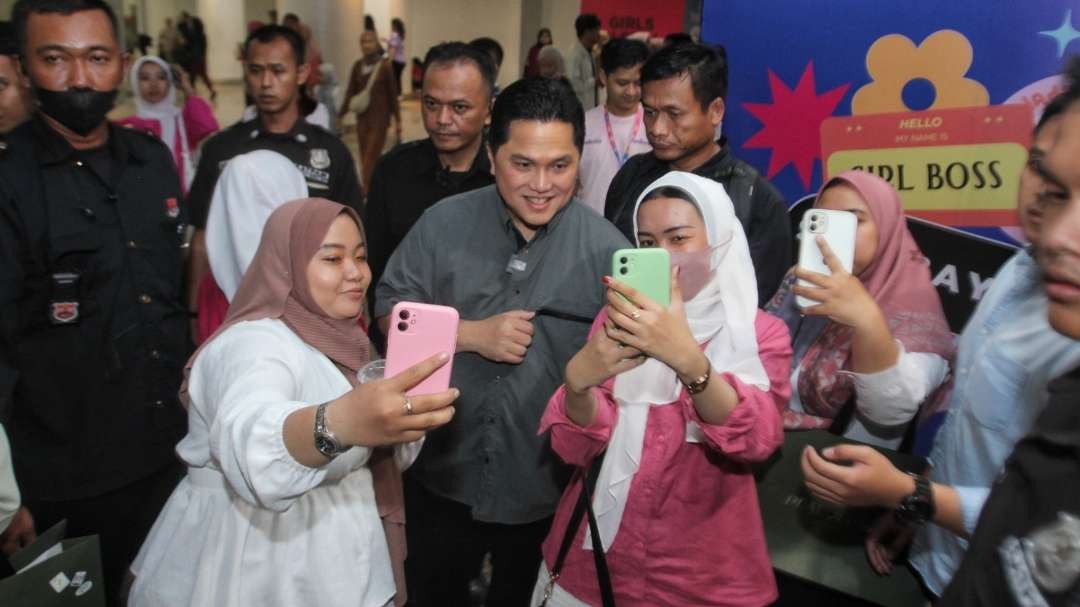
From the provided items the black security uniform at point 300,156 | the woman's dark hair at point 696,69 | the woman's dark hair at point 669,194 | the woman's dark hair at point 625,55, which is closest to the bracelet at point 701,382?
the woman's dark hair at point 669,194

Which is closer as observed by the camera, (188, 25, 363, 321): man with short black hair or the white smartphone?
the white smartphone

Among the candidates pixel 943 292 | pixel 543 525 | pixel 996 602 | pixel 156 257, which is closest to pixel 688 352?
pixel 996 602

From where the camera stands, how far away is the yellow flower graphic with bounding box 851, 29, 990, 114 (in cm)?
294

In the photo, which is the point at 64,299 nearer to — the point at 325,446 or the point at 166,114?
the point at 325,446

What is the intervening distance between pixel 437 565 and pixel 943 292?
7.60 ft

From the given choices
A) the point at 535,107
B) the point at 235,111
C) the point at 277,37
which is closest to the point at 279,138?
the point at 277,37

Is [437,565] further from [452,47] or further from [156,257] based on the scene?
[452,47]

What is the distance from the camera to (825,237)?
6.11 ft

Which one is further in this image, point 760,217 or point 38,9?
point 760,217

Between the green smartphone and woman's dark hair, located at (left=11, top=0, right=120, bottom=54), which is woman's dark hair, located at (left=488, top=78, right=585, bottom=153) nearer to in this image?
the green smartphone

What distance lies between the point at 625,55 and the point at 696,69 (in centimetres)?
187


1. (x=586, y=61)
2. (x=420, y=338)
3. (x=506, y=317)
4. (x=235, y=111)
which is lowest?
(x=506, y=317)

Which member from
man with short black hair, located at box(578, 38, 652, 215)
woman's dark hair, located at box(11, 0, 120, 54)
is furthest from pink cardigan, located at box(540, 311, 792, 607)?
man with short black hair, located at box(578, 38, 652, 215)

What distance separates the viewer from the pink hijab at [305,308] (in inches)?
68.7
